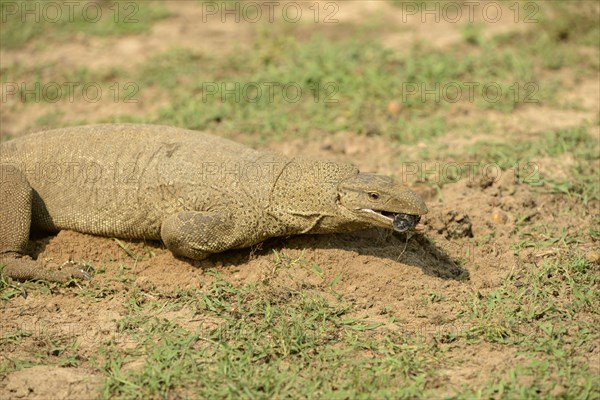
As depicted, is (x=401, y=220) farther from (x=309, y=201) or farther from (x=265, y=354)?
(x=265, y=354)

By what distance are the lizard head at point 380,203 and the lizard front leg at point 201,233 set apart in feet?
3.09

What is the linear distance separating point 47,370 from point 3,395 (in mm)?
363

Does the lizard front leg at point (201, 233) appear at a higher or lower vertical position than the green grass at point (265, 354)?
higher

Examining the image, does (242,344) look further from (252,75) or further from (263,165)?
Result: (252,75)

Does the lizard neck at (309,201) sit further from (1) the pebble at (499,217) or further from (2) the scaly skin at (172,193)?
(1) the pebble at (499,217)

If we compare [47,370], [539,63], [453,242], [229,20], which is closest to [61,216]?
[47,370]

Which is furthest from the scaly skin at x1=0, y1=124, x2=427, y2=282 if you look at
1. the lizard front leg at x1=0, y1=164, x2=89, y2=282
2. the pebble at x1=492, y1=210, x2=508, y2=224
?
the pebble at x1=492, y1=210, x2=508, y2=224

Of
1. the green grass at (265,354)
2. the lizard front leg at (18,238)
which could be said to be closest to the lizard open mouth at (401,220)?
the green grass at (265,354)

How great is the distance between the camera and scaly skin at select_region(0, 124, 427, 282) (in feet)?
23.0

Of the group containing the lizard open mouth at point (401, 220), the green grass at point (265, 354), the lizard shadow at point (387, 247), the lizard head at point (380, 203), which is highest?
the lizard head at point (380, 203)

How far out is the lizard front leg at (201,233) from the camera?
6.94 meters

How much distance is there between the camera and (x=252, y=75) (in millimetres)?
10969

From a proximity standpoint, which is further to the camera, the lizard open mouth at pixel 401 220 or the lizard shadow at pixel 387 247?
the lizard shadow at pixel 387 247

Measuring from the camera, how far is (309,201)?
7.11 m
